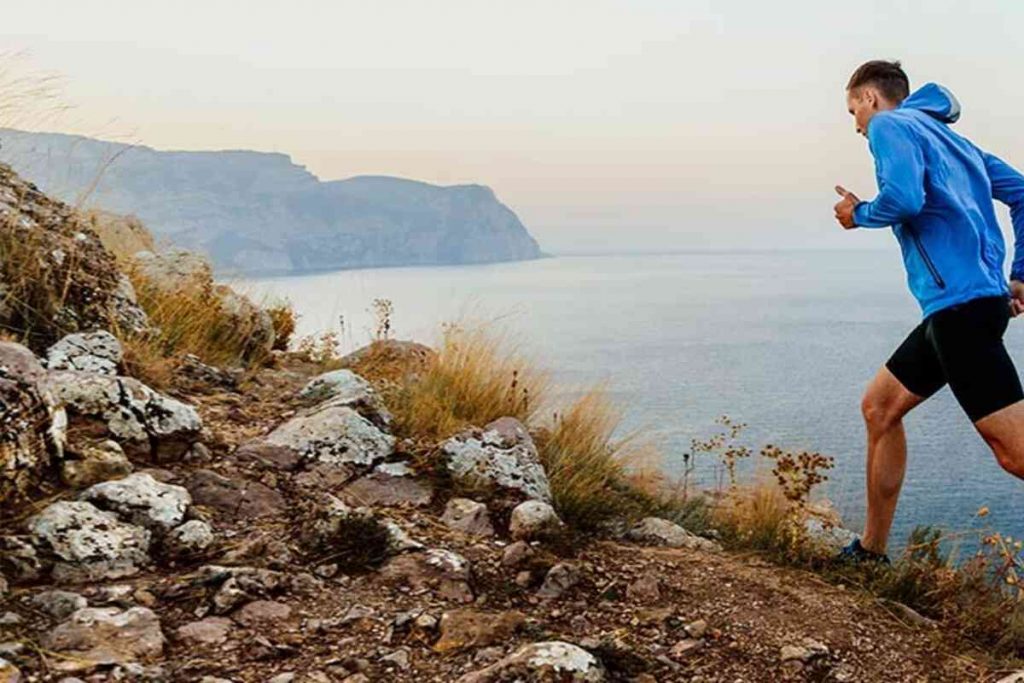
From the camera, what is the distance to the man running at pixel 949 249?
3.39 meters

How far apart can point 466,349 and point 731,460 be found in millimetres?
2007

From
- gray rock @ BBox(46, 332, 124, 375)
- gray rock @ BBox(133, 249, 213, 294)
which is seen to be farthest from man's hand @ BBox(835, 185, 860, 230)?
gray rock @ BBox(133, 249, 213, 294)

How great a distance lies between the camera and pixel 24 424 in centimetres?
347

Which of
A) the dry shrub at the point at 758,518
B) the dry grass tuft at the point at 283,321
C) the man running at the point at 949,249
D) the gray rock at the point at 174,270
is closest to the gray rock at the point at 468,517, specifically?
the dry shrub at the point at 758,518

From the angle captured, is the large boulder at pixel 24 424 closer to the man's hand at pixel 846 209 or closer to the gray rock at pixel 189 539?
the gray rock at pixel 189 539

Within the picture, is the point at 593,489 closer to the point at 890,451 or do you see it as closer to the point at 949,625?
the point at 890,451

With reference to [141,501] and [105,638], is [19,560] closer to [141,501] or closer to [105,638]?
[141,501]

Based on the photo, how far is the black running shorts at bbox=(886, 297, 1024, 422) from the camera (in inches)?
134

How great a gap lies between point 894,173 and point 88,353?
4.20m

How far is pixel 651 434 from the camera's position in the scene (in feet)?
19.6

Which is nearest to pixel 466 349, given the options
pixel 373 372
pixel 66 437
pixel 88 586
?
pixel 373 372

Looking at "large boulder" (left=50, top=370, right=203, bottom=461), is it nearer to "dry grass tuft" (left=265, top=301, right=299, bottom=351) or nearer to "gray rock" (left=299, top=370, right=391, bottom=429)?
"gray rock" (left=299, top=370, right=391, bottom=429)

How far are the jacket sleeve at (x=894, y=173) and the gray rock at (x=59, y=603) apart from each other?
320 centimetres

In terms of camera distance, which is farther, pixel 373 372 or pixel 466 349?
pixel 373 372
